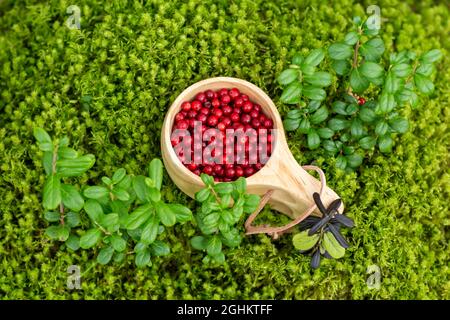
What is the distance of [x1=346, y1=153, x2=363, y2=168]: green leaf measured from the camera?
2.53 metres

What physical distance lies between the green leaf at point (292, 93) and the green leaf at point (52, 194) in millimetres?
912

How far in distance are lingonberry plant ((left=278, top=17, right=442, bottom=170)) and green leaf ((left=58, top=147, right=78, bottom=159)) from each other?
32.3 inches

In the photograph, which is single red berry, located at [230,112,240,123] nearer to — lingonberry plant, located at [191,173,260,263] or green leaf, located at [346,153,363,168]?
lingonberry plant, located at [191,173,260,263]

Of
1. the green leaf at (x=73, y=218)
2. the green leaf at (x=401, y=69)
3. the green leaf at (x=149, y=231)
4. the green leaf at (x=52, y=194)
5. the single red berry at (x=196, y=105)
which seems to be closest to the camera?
the green leaf at (x=52, y=194)

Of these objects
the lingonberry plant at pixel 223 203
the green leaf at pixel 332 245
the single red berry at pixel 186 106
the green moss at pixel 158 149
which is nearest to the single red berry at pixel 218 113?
the single red berry at pixel 186 106

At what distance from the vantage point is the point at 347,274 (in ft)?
8.27

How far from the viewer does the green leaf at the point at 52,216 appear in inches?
91.9

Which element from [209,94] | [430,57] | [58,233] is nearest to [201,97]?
[209,94]

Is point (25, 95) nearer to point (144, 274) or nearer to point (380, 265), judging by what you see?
point (144, 274)

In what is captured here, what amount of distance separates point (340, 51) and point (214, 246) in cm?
92

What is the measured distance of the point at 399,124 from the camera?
2.41m

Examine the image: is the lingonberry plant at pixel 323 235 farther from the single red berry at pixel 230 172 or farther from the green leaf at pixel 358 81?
the green leaf at pixel 358 81

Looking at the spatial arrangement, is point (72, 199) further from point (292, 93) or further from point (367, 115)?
point (367, 115)
